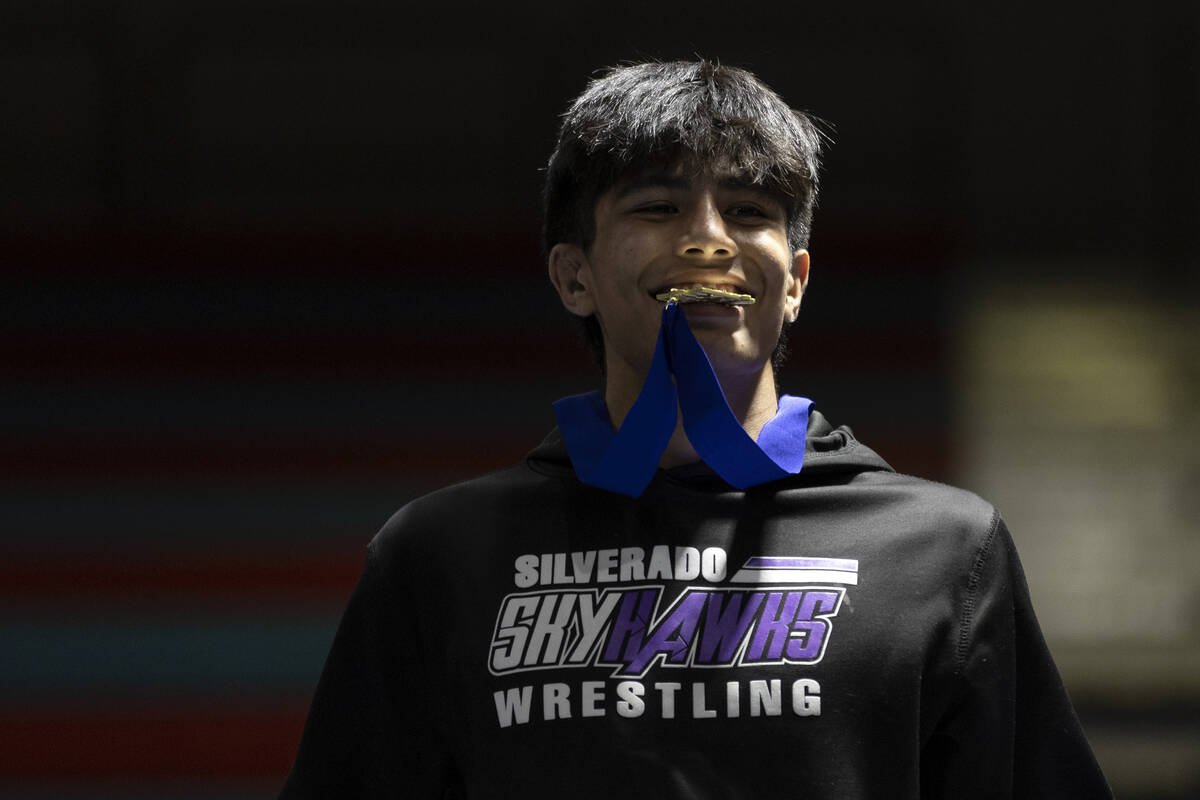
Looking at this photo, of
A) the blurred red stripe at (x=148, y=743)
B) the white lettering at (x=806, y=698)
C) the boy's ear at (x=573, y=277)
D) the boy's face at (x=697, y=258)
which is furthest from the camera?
the blurred red stripe at (x=148, y=743)

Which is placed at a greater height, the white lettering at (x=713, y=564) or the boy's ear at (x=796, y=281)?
the boy's ear at (x=796, y=281)

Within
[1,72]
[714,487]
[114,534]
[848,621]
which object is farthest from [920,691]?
[1,72]

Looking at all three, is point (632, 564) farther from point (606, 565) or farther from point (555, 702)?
point (555, 702)

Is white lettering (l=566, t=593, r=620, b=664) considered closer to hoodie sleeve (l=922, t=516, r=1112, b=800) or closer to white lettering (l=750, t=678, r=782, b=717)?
white lettering (l=750, t=678, r=782, b=717)

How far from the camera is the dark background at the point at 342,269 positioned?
12.8 feet

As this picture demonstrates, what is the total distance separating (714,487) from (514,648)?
0.24 meters

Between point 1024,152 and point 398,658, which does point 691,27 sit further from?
point 398,658

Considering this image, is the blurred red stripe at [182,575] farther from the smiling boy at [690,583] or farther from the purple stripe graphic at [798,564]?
the purple stripe graphic at [798,564]

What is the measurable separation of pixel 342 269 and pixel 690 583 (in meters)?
2.76

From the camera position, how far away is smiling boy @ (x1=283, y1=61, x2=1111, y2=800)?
133cm

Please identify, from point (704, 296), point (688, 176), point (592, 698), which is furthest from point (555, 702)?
point (688, 176)

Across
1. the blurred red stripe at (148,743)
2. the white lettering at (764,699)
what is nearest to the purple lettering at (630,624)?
the white lettering at (764,699)

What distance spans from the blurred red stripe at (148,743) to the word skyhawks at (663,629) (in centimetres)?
264

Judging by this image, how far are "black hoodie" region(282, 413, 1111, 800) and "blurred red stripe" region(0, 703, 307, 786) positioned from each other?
2.50 metres
